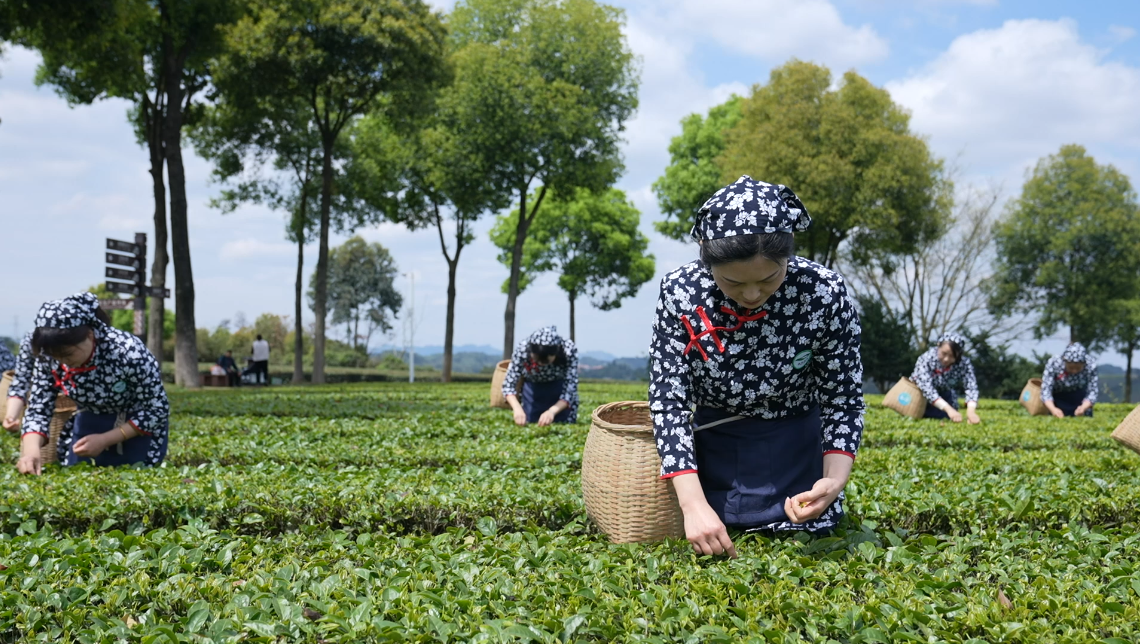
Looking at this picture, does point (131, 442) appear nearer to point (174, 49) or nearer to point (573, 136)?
point (174, 49)

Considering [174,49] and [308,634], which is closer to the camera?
[308,634]

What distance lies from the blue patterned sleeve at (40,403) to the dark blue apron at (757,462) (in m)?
4.22

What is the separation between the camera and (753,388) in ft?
10.5

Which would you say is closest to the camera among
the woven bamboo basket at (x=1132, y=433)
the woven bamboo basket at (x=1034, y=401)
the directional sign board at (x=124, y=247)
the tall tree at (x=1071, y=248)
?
the woven bamboo basket at (x=1132, y=433)

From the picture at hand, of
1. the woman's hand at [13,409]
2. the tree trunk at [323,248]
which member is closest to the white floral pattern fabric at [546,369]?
the woman's hand at [13,409]

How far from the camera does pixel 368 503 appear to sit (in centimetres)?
436

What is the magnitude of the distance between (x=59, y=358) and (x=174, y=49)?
16.7m

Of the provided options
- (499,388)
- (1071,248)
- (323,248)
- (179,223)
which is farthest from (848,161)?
(179,223)

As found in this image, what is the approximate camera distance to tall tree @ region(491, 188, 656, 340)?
131 ft

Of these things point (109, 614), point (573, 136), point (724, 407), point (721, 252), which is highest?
point (573, 136)

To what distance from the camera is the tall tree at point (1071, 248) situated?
31953mm

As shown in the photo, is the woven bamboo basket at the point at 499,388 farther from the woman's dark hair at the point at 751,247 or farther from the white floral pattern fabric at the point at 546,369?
the woman's dark hair at the point at 751,247

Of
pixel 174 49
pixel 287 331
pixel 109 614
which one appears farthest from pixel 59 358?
pixel 287 331

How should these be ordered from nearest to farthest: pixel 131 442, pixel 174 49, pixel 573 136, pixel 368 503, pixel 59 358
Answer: pixel 368 503 < pixel 59 358 < pixel 131 442 < pixel 174 49 < pixel 573 136
